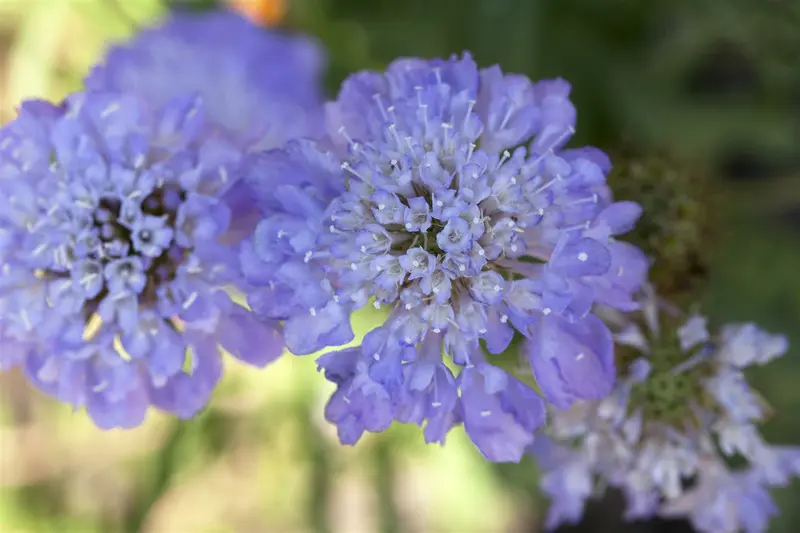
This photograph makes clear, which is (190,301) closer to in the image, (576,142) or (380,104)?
(380,104)

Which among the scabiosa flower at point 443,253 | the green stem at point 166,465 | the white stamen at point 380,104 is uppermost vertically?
the white stamen at point 380,104

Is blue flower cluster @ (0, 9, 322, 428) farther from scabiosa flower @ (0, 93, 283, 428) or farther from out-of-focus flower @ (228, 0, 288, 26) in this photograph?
out-of-focus flower @ (228, 0, 288, 26)

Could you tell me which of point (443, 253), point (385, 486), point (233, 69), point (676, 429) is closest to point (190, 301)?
point (443, 253)

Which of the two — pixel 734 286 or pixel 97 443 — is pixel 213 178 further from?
pixel 97 443

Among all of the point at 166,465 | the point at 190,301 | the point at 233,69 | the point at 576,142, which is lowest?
the point at 166,465

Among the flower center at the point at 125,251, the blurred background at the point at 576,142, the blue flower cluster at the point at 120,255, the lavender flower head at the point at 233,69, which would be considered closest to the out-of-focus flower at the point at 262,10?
the blurred background at the point at 576,142

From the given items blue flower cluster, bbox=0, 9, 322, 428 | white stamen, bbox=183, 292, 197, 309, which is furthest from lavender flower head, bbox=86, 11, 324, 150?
white stamen, bbox=183, 292, 197, 309

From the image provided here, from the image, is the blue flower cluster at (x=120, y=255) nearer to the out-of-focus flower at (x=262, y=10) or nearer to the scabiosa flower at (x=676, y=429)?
the scabiosa flower at (x=676, y=429)

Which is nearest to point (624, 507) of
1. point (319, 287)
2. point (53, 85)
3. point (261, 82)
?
point (261, 82)
